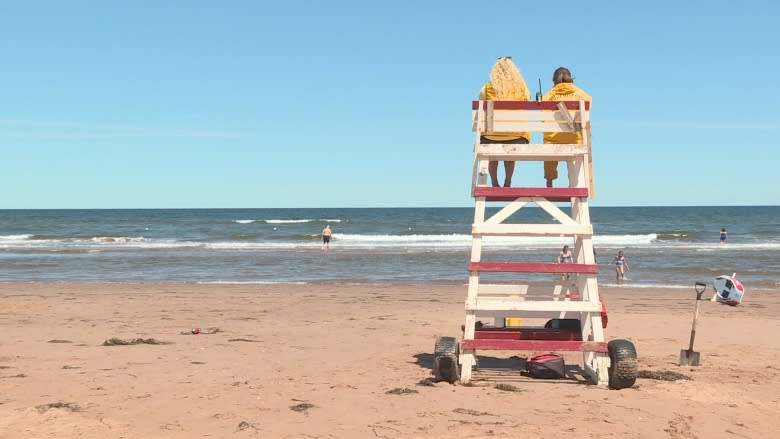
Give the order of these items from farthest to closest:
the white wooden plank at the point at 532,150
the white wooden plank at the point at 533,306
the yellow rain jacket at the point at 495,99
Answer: the yellow rain jacket at the point at 495,99 → the white wooden plank at the point at 532,150 → the white wooden plank at the point at 533,306

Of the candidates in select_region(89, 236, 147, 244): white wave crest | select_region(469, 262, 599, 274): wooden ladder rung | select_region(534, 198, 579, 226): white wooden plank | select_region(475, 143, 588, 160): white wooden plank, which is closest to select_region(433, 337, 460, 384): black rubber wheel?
select_region(469, 262, 599, 274): wooden ladder rung

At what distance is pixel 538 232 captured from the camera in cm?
657

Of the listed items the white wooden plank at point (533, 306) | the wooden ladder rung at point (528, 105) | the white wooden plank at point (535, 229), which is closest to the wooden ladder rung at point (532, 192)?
the white wooden plank at point (535, 229)

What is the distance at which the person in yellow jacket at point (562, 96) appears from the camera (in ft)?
23.2

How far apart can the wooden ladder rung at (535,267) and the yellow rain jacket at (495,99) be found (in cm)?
121

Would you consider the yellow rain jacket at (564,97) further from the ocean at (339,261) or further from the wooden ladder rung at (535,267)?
the ocean at (339,261)

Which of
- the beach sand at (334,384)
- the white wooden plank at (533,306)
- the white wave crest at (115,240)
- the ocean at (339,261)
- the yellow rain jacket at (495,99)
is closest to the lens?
the beach sand at (334,384)

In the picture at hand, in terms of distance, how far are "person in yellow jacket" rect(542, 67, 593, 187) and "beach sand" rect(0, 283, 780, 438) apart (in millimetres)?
2090

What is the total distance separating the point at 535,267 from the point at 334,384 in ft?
7.04

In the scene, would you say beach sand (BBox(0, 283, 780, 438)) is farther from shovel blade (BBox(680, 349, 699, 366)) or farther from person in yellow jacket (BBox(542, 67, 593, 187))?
person in yellow jacket (BBox(542, 67, 593, 187))

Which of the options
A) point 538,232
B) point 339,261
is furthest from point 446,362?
point 339,261

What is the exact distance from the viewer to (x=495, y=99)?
23.4 ft

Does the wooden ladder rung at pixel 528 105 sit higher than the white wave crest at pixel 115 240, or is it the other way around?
the wooden ladder rung at pixel 528 105

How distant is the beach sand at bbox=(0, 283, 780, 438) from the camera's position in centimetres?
546
